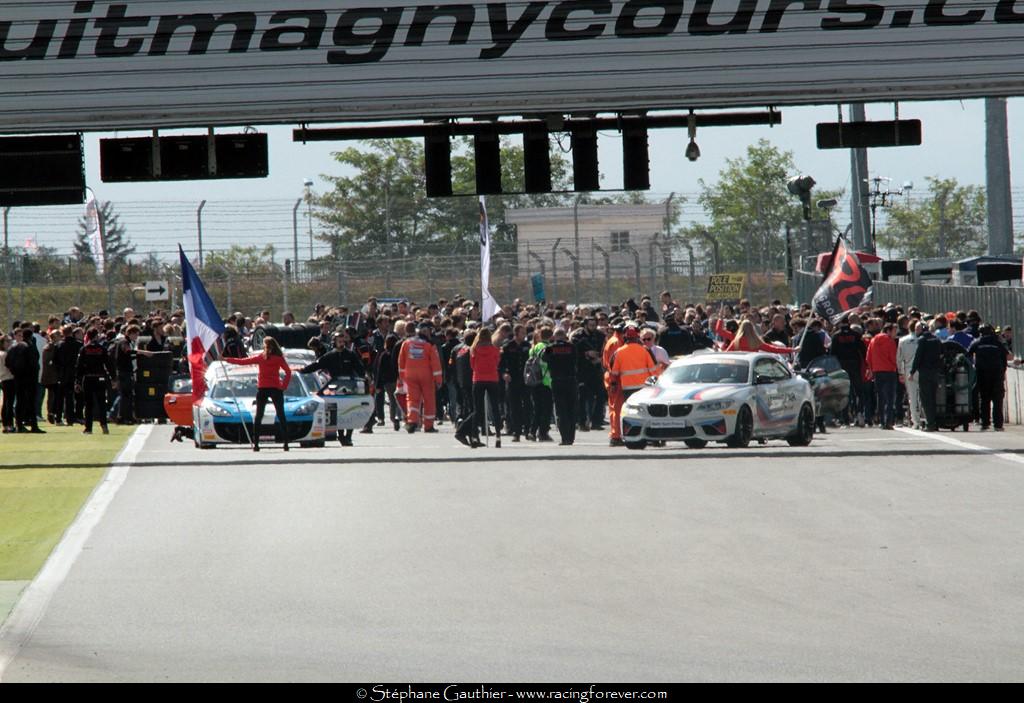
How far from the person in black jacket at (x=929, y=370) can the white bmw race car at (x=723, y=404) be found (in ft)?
6.82

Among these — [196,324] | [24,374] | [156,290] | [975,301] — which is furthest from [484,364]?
[156,290]

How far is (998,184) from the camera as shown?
Result: 131ft

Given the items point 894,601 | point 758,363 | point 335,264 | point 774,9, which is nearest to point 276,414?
point 758,363

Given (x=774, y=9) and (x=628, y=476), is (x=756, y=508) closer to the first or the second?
(x=628, y=476)

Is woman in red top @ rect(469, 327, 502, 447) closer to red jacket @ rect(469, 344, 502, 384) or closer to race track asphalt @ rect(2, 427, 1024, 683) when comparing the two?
red jacket @ rect(469, 344, 502, 384)

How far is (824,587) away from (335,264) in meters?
31.0

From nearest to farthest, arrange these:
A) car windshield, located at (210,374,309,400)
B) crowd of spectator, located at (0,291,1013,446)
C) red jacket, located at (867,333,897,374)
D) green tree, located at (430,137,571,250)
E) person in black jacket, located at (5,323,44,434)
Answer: car windshield, located at (210,374,309,400), crowd of spectator, located at (0,291,1013,446), red jacket, located at (867,333,897,374), person in black jacket, located at (5,323,44,434), green tree, located at (430,137,571,250)

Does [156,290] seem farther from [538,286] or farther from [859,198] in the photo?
[859,198]

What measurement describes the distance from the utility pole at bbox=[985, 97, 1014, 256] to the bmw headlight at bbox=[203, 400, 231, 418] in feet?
75.2

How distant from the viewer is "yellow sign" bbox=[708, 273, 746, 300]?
39.5 metres

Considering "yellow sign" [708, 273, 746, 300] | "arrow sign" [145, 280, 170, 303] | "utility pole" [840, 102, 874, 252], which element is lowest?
"yellow sign" [708, 273, 746, 300]

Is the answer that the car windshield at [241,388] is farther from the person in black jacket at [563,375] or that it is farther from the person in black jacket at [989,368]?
the person in black jacket at [989,368]

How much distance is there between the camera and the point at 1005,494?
15391mm
